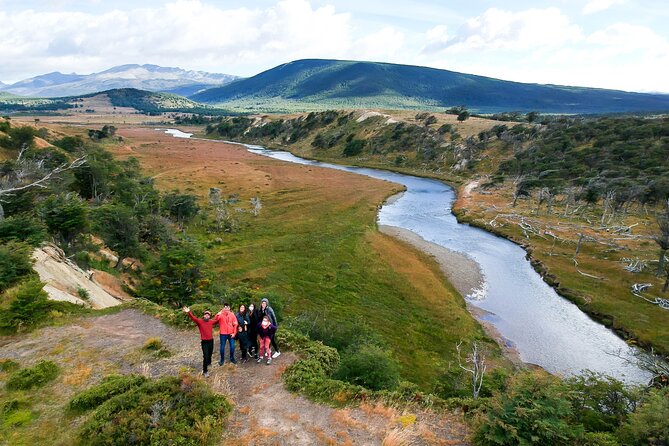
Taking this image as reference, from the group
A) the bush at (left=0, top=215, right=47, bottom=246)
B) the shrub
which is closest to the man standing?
the bush at (left=0, top=215, right=47, bottom=246)

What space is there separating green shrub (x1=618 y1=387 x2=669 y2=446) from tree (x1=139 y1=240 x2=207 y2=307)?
27.2 metres

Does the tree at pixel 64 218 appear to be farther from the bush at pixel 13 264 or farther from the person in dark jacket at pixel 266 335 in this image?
the person in dark jacket at pixel 266 335

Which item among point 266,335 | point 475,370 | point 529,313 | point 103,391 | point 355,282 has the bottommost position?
point 529,313

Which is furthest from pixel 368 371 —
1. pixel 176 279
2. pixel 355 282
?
pixel 355 282

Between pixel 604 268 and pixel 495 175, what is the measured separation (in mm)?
60901

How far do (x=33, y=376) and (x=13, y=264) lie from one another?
9603mm

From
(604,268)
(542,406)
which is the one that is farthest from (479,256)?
(542,406)

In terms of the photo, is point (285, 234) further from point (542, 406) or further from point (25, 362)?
point (542, 406)

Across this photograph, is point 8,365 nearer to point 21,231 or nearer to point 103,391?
point 103,391

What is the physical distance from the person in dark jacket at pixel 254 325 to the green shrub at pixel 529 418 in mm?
9311

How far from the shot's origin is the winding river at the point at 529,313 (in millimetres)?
30141

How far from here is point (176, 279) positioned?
1189 inches

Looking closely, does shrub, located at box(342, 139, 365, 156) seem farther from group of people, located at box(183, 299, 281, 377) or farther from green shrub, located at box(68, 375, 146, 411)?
green shrub, located at box(68, 375, 146, 411)

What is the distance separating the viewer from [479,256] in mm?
52469
